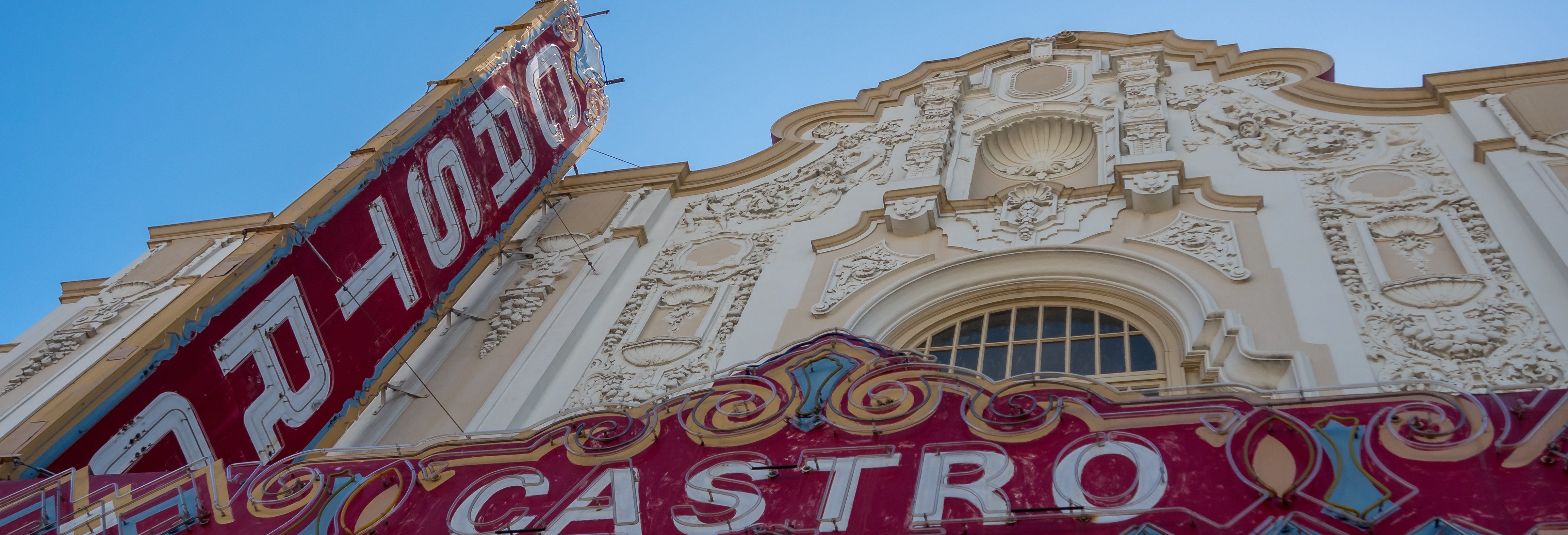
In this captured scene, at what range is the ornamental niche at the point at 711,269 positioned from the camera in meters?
11.0

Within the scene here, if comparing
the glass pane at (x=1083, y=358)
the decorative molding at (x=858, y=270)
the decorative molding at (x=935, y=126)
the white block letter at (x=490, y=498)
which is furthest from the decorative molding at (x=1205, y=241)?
the white block letter at (x=490, y=498)

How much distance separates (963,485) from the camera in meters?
5.79

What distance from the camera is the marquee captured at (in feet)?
16.9

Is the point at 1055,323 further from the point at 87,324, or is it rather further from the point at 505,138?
the point at 87,324

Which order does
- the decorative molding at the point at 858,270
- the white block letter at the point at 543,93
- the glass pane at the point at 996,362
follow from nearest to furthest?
the glass pane at the point at 996,362, the decorative molding at the point at 858,270, the white block letter at the point at 543,93

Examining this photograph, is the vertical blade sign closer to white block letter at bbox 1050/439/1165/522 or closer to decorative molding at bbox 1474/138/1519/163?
white block letter at bbox 1050/439/1165/522

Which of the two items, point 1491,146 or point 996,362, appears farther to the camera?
point 1491,146

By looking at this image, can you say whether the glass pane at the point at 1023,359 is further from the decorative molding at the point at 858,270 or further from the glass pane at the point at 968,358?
the decorative molding at the point at 858,270

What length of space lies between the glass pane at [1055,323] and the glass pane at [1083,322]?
3.1 inches

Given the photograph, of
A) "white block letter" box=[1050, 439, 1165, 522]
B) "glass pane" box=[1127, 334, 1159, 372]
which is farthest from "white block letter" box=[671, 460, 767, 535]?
"glass pane" box=[1127, 334, 1159, 372]

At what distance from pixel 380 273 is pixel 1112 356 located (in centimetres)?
715

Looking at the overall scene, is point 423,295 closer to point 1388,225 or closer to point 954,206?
point 954,206

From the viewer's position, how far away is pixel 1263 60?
1521 centimetres

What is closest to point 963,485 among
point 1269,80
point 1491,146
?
point 1491,146
